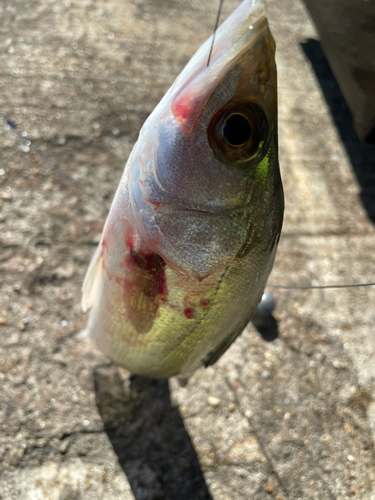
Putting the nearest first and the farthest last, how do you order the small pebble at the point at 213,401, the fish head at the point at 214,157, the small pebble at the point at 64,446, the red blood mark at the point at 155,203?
1. the fish head at the point at 214,157
2. the red blood mark at the point at 155,203
3. the small pebble at the point at 64,446
4. the small pebble at the point at 213,401

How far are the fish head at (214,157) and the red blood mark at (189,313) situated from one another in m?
0.16

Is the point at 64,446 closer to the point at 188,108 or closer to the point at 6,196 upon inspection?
the point at 6,196

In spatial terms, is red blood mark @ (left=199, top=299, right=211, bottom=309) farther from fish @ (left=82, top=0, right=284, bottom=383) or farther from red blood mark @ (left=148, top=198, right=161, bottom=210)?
red blood mark @ (left=148, top=198, right=161, bottom=210)

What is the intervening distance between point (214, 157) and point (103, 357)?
142 centimetres

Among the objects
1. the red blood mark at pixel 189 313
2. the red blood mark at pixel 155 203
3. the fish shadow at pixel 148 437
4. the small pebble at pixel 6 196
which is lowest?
the fish shadow at pixel 148 437

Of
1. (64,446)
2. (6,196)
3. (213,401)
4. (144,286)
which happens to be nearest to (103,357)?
(64,446)

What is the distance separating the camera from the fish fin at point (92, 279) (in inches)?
59.8

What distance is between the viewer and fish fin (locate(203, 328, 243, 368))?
152cm

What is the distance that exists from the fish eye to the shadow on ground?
8.62ft

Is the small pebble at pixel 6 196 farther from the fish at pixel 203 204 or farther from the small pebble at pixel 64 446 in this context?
the small pebble at pixel 64 446

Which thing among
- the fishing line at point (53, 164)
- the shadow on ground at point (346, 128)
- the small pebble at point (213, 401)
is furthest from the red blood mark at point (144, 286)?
the shadow on ground at point (346, 128)

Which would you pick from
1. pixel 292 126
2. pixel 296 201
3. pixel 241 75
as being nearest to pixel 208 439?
pixel 241 75

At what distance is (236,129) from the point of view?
1.09m

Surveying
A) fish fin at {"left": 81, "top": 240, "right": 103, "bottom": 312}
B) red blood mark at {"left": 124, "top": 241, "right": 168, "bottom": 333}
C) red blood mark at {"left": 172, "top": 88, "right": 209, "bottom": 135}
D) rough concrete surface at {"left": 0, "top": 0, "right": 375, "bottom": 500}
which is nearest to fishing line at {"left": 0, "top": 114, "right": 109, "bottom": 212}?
rough concrete surface at {"left": 0, "top": 0, "right": 375, "bottom": 500}
